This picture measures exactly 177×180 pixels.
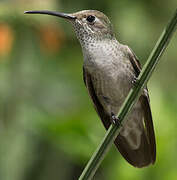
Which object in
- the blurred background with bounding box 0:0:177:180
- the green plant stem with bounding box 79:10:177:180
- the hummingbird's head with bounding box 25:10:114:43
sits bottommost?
the blurred background with bounding box 0:0:177:180

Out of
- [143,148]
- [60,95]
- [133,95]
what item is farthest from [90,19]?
[60,95]

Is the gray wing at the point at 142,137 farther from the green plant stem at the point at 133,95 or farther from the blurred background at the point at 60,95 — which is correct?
the green plant stem at the point at 133,95

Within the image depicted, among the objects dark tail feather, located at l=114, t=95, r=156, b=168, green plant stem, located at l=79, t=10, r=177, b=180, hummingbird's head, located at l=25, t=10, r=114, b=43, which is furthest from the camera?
dark tail feather, located at l=114, t=95, r=156, b=168

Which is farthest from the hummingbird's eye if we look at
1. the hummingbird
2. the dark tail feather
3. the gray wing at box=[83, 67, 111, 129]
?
the dark tail feather

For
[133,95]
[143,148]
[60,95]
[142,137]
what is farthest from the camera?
[60,95]

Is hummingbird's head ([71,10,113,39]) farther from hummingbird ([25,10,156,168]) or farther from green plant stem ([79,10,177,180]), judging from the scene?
green plant stem ([79,10,177,180])

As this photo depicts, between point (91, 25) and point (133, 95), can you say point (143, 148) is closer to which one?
point (91, 25)

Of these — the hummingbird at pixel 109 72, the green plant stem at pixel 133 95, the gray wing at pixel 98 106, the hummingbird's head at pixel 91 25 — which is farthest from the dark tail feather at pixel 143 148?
the green plant stem at pixel 133 95

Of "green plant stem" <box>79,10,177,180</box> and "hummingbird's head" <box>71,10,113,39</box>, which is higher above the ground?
"green plant stem" <box>79,10,177,180</box>
